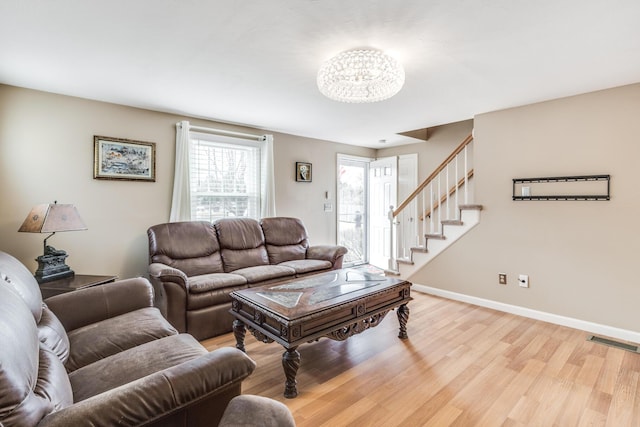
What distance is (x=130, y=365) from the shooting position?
56.2 inches

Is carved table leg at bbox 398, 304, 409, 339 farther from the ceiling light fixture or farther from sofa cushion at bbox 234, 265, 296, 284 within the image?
the ceiling light fixture

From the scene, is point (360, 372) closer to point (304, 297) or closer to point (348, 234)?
point (304, 297)

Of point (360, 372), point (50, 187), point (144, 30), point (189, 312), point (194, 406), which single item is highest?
point (144, 30)

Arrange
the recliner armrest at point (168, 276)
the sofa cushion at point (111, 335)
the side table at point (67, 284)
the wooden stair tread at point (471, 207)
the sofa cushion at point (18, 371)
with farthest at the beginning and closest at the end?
the wooden stair tread at point (471, 207)
the recliner armrest at point (168, 276)
the side table at point (67, 284)
the sofa cushion at point (111, 335)
the sofa cushion at point (18, 371)

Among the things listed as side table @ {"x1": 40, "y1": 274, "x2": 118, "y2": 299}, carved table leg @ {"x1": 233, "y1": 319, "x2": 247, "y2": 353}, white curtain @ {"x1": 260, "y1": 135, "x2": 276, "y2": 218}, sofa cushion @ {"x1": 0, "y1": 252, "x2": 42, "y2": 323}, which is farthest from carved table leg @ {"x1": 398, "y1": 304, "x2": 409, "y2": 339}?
side table @ {"x1": 40, "y1": 274, "x2": 118, "y2": 299}

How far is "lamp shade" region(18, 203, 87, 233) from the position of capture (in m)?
2.48

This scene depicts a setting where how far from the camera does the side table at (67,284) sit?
2385 millimetres

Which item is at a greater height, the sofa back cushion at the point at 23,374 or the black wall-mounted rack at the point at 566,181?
the black wall-mounted rack at the point at 566,181

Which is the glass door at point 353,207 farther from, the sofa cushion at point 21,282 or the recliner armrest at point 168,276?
the sofa cushion at point 21,282

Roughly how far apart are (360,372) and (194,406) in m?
1.41

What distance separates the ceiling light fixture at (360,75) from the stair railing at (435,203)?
199 centimetres

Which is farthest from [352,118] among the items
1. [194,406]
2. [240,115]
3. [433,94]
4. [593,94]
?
[194,406]

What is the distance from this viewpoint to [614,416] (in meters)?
1.77

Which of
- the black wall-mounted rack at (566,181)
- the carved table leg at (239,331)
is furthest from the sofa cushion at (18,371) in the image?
the black wall-mounted rack at (566,181)
